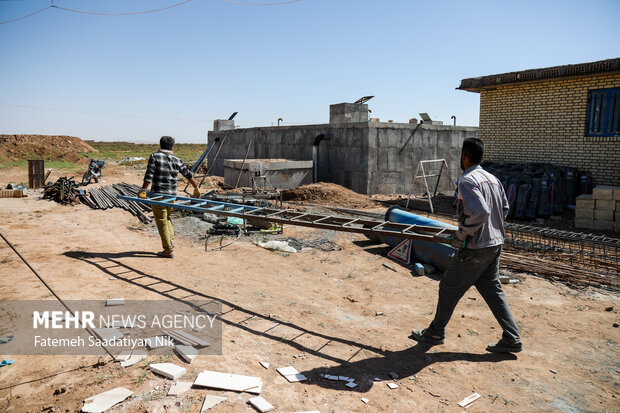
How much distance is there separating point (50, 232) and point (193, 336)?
6619 millimetres

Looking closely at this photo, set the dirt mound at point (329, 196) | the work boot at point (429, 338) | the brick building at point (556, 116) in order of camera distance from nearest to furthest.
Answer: the work boot at point (429, 338)
the brick building at point (556, 116)
the dirt mound at point (329, 196)

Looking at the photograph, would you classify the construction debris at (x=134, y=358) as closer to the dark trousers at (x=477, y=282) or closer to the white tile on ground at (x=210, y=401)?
the white tile on ground at (x=210, y=401)

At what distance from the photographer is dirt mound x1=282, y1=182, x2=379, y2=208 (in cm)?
1458

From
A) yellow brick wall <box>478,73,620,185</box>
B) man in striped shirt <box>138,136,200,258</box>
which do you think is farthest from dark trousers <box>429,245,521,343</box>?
yellow brick wall <box>478,73,620,185</box>

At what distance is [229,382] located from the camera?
3.36 m

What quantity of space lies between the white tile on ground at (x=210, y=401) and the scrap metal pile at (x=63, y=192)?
12353 mm

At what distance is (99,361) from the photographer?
3605 millimetres

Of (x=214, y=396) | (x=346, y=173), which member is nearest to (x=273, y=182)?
(x=346, y=173)

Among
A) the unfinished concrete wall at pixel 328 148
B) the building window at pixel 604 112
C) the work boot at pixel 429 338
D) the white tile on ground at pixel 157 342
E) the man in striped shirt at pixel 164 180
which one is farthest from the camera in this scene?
the unfinished concrete wall at pixel 328 148

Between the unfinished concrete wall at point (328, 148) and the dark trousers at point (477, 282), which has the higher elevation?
the unfinished concrete wall at point (328, 148)

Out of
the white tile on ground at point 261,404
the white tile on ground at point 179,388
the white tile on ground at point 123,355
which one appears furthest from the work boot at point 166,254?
the white tile on ground at point 261,404

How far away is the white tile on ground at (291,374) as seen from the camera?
355 cm

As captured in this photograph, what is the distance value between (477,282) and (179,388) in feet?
9.77

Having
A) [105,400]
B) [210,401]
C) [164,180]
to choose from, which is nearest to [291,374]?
[210,401]
